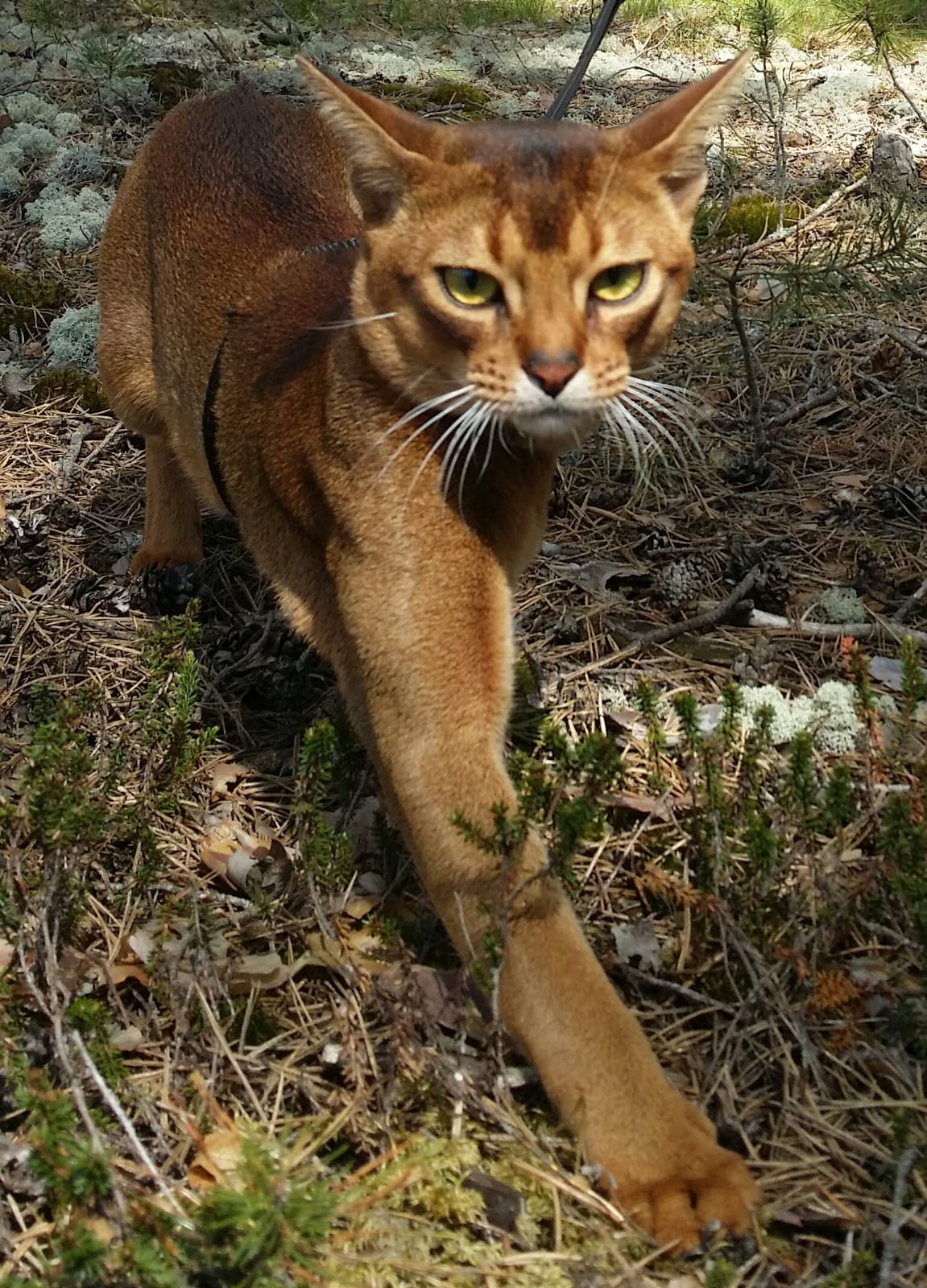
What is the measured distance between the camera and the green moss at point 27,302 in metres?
5.75

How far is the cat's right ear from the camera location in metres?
2.71

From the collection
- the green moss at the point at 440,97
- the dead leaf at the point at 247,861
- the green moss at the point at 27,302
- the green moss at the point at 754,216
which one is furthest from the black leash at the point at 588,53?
the green moss at the point at 440,97

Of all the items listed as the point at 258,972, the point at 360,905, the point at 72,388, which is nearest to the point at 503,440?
the point at 360,905

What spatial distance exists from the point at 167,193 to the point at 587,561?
1.86 meters

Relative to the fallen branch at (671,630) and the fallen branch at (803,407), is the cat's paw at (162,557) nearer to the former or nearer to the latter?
the fallen branch at (671,630)

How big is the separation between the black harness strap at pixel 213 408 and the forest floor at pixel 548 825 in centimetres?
54

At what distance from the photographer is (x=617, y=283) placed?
269 centimetres

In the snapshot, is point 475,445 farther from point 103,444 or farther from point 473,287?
point 103,444

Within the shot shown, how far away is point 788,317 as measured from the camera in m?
5.21

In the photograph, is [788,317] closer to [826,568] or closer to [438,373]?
[826,568]

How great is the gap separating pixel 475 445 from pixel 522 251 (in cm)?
42

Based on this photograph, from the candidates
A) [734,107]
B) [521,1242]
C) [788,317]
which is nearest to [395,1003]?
[521,1242]

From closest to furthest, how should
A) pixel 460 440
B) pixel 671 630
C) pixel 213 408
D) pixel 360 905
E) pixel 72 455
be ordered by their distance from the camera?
pixel 460 440 → pixel 360 905 → pixel 213 408 → pixel 671 630 → pixel 72 455

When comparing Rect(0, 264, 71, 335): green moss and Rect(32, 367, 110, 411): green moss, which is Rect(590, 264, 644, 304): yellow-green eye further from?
Rect(0, 264, 71, 335): green moss
